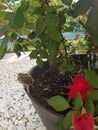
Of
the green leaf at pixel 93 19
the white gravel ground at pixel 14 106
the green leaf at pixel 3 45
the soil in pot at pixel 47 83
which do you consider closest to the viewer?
the green leaf at pixel 93 19

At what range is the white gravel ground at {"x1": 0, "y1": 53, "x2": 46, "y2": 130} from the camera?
0.72m

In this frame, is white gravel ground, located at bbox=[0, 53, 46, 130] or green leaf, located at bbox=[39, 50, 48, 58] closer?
green leaf, located at bbox=[39, 50, 48, 58]

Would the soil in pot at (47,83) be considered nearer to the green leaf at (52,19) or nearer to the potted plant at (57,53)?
the potted plant at (57,53)

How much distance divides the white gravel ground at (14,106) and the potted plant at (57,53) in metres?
0.16

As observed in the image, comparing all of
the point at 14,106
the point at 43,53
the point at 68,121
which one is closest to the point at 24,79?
the point at 43,53

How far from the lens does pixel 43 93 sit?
0.56 meters

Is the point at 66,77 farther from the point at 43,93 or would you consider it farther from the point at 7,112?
Result: the point at 7,112

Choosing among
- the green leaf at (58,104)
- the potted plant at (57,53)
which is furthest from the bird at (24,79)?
the green leaf at (58,104)

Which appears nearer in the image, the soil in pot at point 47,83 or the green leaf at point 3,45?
the green leaf at point 3,45

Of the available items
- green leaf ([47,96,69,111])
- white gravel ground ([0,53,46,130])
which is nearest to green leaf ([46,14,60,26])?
green leaf ([47,96,69,111])

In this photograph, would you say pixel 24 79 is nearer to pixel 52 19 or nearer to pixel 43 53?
pixel 43 53

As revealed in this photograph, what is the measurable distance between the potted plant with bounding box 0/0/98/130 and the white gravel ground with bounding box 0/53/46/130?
0.16 metres

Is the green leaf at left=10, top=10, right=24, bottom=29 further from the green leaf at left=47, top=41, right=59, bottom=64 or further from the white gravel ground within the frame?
the white gravel ground

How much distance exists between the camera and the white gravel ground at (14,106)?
2.37 ft
